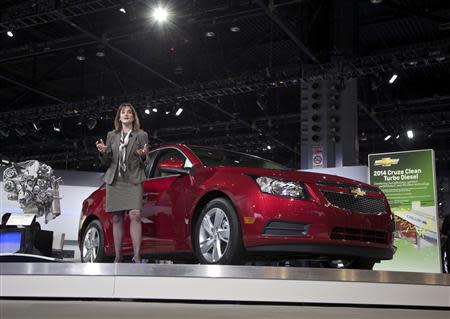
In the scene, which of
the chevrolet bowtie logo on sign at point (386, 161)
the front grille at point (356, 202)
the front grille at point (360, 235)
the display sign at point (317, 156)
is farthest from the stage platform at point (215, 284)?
the display sign at point (317, 156)

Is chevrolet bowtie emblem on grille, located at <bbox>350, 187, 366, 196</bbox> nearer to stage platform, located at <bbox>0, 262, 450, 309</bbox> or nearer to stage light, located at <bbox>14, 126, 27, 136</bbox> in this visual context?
stage platform, located at <bbox>0, 262, 450, 309</bbox>

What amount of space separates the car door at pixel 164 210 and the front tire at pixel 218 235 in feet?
0.78

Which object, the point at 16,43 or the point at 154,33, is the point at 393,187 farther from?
the point at 16,43

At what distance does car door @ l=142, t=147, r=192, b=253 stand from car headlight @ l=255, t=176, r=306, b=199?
843mm

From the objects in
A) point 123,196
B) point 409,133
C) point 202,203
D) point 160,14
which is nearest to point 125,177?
point 123,196

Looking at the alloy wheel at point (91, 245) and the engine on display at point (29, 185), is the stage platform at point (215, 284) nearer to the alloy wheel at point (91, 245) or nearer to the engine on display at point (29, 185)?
the alloy wheel at point (91, 245)

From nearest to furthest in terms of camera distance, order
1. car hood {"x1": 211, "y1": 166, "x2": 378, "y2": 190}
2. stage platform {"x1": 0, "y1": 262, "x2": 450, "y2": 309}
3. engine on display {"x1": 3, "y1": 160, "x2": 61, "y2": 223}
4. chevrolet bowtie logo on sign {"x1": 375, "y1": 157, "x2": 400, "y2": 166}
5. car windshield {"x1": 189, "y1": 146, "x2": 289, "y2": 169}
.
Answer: stage platform {"x1": 0, "y1": 262, "x2": 450, "y2": 309} → car hood {"x1": 211, "y1": 166, "x2": 378, "y2": 190} → car windshield {"x1": 189, "y1": 146, "x2": 289, "y2": 169} → engine on display {"x1": 3, "y1": 160, "x2": 61, "y2": 223} → chevrolet bowtie logo on sign {"x1": 375, "y1": 157, "x2": 400, "y2": 166}

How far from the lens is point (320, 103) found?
12453mm

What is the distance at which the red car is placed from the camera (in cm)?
455

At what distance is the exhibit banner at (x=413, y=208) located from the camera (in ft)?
28.8

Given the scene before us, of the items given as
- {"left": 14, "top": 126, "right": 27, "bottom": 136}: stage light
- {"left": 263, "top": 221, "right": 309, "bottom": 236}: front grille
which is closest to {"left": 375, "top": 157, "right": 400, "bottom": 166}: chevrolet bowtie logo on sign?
{"left": 263, "top": 221, "right": 309, "bottom": 236}: front grille

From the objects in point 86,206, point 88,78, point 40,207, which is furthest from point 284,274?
point 88,78

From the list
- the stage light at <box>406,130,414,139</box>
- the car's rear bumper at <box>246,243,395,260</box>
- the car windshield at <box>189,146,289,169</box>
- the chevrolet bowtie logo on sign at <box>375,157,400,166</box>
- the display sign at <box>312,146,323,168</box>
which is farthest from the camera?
the stage light at <box>406,130,414,139</box>

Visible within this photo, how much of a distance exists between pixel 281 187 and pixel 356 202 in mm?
763
